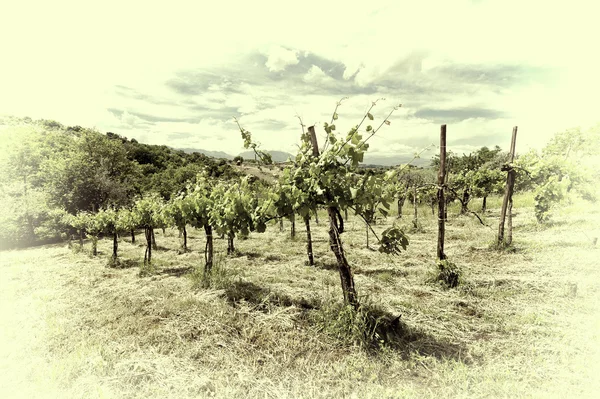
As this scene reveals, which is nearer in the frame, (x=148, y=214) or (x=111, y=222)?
(x=148, y=214)

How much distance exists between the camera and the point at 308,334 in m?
4.93

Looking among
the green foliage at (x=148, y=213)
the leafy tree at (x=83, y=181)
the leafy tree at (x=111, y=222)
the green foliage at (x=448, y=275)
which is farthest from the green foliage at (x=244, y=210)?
the leafy tree at (x=83, y=181)

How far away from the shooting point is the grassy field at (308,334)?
3.83 m

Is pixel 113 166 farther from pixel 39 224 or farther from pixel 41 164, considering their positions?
pixel 39 224

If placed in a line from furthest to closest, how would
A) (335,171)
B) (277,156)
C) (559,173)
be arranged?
(559,173) → (277,156) → (335,171)

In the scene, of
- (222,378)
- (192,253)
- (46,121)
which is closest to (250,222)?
(222,378)

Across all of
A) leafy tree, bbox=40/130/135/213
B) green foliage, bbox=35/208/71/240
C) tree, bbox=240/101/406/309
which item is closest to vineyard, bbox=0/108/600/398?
tree, bbox=240/101/406/309

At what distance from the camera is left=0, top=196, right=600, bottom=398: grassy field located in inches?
151

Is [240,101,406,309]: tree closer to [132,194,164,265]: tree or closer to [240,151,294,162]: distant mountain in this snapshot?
[240,151,294,162]: distant mountain

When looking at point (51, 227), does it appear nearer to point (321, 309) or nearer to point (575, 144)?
point (321, 309)

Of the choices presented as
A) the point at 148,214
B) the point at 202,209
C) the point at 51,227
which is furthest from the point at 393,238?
the point at 51,227

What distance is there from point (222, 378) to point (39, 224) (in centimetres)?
2507

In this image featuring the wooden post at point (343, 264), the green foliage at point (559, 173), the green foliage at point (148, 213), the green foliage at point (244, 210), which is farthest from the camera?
the green foliage at point (148, 213)

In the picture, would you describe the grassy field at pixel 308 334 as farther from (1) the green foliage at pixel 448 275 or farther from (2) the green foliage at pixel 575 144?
(2) the green foliage at pixel 575 144
